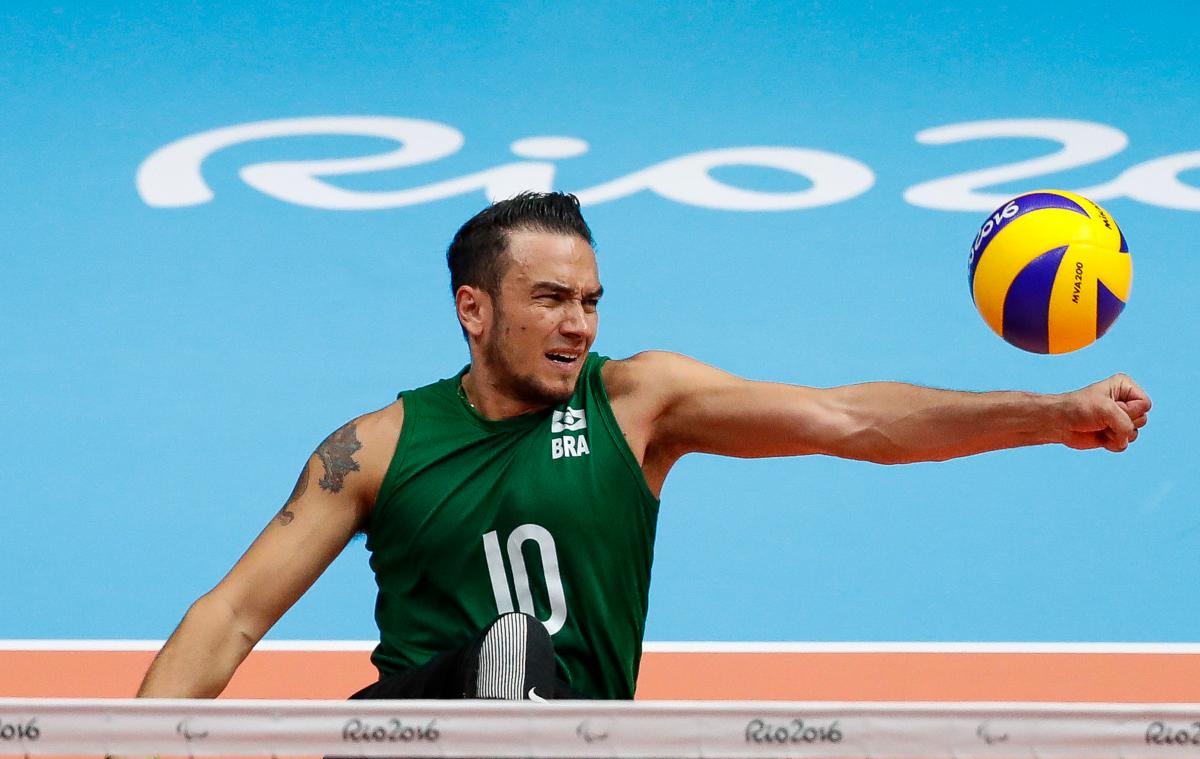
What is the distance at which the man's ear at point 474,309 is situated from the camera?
13.7 feet

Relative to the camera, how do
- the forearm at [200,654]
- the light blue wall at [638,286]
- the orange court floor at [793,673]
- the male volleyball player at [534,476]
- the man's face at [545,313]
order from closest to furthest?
the forearm at [200,654] → the male volleyball player at [534,476] → the man's face at [545,313] → the orange court floor at [793,673] → the light blue wall at [638,286]

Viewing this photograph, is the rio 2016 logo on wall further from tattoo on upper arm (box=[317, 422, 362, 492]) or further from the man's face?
tattoo on upper arm (box=[317, 422, 362, 492])

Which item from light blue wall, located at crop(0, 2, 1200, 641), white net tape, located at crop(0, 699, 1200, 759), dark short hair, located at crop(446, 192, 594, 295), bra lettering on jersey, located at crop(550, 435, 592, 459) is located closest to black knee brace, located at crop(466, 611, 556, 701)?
white net tape, located at crop(0, 699, 1200, 759)

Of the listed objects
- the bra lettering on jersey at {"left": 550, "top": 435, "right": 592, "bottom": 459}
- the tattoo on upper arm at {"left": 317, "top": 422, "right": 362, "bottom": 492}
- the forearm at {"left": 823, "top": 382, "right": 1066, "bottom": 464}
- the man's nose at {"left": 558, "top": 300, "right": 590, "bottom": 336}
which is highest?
the man's nose at {"left": 558, "top": 300, "right": 590, "bottom": 336}

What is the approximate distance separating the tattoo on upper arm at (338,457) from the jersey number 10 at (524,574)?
422 mm

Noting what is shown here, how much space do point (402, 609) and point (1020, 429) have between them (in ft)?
5.51

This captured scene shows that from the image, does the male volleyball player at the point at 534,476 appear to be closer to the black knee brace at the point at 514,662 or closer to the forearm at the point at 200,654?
the forearm at the point at 200,654

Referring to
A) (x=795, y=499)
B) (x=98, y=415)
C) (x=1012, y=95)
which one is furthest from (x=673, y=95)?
(x=98, y=415)

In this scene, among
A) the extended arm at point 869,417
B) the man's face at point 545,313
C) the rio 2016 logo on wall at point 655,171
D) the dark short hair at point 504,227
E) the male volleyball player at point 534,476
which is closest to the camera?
the extended arm at point 869,417

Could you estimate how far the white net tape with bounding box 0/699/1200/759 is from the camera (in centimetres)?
290

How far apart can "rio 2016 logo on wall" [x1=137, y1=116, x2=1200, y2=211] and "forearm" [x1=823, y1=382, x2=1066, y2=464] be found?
4987 millimetres

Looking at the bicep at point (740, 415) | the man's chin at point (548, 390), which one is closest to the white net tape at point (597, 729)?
the bicep at point (740, 415)

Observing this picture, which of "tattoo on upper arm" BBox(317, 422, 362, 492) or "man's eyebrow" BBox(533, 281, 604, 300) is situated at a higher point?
"man's eyebrow" BBox(533, 281, 604, 300)

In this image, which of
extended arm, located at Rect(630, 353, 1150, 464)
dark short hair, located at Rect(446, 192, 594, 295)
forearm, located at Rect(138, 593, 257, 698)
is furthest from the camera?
dark short hair, located at Rect(446, 192, 594, 295)
